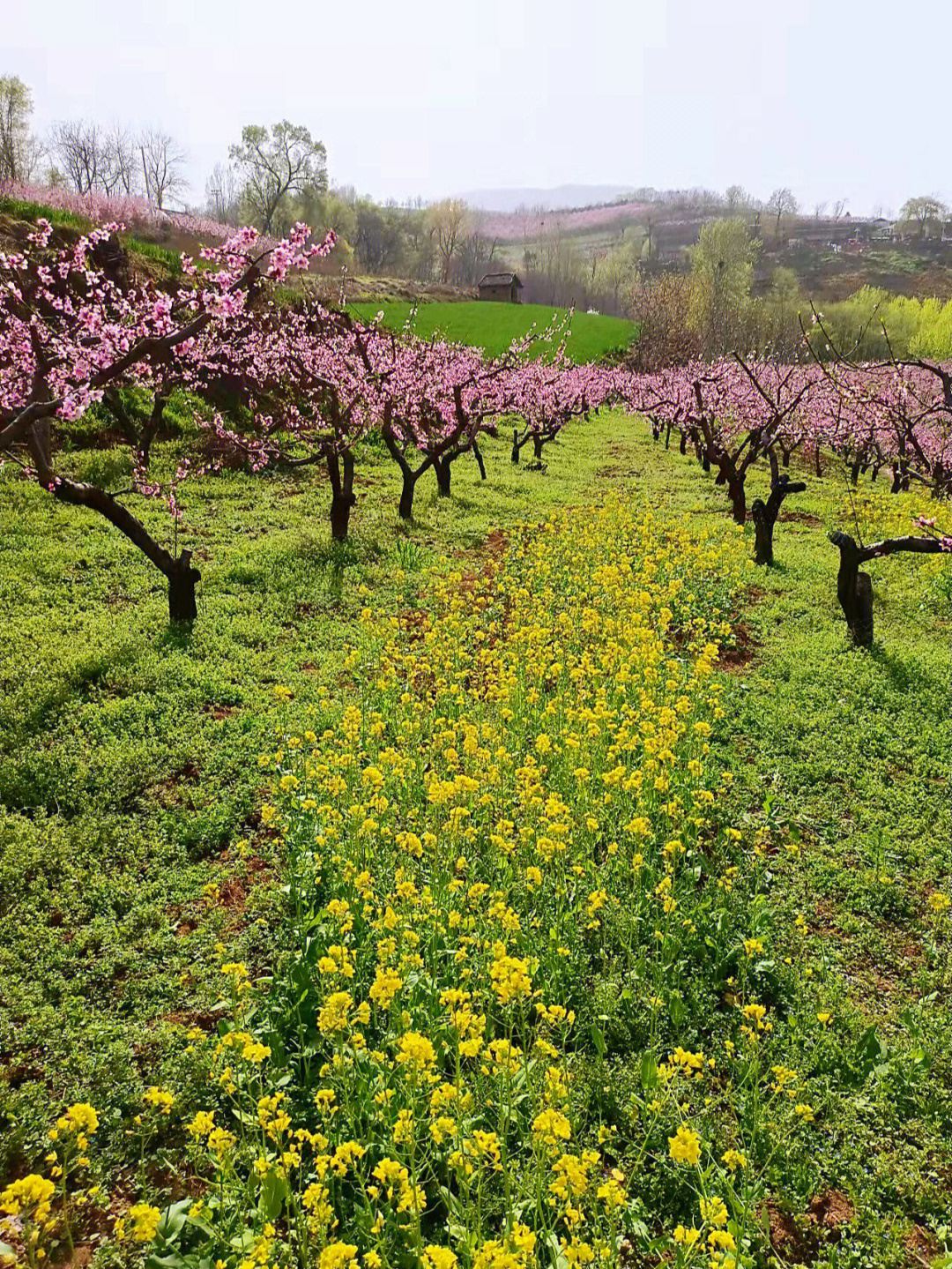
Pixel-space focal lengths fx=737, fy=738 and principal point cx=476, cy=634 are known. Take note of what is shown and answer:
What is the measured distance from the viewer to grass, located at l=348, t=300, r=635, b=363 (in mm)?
55406

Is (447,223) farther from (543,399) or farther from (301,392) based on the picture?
(301,392)

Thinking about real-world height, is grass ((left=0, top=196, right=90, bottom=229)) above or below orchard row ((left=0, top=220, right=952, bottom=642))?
above

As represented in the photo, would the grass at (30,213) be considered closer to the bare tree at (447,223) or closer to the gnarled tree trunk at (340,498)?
the gnarled tree trunk at (340,498)

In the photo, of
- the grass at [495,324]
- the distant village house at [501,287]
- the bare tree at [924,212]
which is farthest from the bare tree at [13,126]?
the bare tree at [924,212]

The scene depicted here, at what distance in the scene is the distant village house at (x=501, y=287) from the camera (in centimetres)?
8244

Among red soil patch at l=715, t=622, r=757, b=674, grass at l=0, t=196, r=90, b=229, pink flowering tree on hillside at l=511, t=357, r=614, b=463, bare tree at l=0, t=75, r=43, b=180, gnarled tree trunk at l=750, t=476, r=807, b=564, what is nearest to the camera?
red soil patch at l=715, t=622, r=757, b=674

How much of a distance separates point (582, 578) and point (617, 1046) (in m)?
9.15

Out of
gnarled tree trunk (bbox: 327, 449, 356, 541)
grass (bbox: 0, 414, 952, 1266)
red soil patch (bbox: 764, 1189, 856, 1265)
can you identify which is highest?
gnarled tree trunk (bbox: 327, 449, 356, 541)

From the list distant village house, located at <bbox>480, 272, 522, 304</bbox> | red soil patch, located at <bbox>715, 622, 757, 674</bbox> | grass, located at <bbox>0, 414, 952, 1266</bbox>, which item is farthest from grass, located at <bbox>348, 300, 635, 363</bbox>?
red soil patch, located at <bbox>715, 622, 757, 674</bbox>

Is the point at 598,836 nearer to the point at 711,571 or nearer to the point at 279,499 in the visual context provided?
the point at 711,571

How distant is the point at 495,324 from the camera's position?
6362 centimetres

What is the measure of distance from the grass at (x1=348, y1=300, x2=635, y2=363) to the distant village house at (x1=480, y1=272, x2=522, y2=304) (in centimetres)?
759

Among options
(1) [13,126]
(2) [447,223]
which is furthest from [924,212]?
(1) [13,126]

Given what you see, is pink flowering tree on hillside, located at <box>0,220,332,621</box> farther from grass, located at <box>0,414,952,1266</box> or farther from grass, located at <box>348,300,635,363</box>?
grass, located at <box>348,300,635,363</box>
